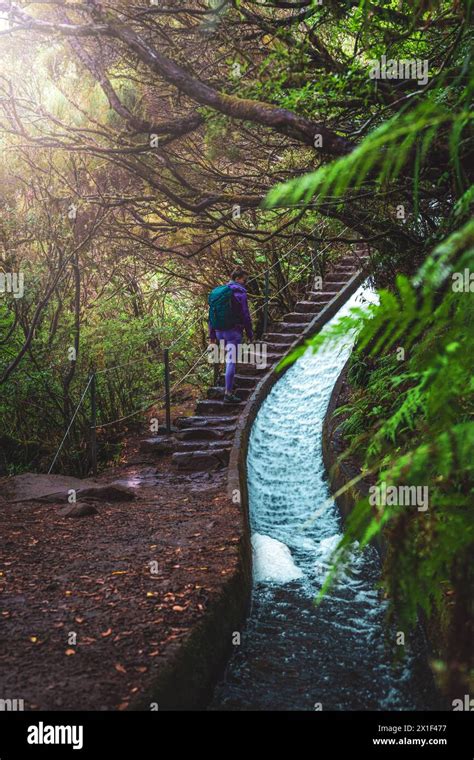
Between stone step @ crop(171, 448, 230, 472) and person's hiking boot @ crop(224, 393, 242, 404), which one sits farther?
person's hiking boot @ crop(224, 393, 242, 404)

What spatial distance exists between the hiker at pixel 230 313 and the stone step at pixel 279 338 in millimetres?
2059

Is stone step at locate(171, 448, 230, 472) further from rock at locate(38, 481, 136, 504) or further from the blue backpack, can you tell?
the blue backpack

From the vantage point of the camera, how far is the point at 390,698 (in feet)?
13.8

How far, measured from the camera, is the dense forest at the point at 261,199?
2119 mm

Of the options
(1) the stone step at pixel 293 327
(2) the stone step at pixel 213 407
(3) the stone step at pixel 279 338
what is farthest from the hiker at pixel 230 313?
(1) the stone step at pixel 293 327

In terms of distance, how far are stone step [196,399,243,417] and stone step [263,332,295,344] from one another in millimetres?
2245

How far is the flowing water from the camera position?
4.25 metres


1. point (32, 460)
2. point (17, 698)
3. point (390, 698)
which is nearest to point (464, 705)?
point (390, 698)

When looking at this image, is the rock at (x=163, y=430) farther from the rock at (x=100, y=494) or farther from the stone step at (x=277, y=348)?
the rock at (x=100, y=494)

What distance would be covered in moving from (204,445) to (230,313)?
2.09 m

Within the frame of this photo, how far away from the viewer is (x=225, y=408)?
1036cm

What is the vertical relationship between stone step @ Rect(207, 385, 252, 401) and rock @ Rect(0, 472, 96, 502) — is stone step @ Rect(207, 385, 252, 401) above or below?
above

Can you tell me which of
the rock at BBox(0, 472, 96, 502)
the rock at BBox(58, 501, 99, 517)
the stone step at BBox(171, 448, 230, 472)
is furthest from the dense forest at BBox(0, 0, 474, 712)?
the rock at BBox(58, 501, 99, 517)

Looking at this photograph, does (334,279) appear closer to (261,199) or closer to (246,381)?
(246,381)
